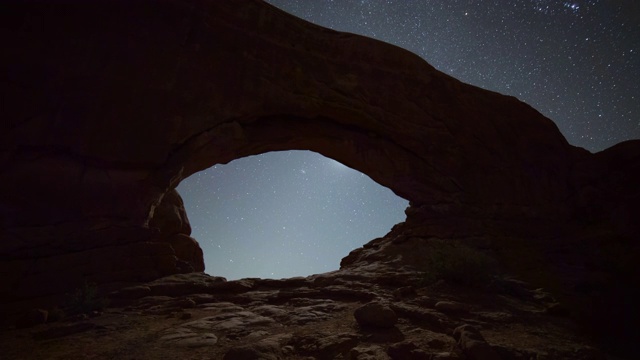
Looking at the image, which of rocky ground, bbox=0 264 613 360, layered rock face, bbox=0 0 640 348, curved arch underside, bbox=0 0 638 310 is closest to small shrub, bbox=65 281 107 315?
rocky ground, bbox=0 264 613 360

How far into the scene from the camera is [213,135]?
36.3 feet

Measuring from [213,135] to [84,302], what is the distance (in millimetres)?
5925

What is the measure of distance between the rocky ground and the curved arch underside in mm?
2021

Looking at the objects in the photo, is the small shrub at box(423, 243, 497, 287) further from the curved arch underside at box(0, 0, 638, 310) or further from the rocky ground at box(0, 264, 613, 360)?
the curved arch underside at box(0, 0, 638, 310)

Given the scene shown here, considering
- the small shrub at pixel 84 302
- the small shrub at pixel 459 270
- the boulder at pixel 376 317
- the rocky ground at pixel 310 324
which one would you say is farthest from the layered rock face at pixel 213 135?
the boulder at pixel 376 317

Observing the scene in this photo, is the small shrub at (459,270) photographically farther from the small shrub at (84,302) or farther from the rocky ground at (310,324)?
the small shrub at (84,302)

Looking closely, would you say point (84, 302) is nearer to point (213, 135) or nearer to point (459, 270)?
point (213, 135)

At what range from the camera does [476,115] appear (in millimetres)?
15844

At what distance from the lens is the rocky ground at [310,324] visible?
4641mm

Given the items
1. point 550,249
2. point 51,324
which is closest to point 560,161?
point 550,249

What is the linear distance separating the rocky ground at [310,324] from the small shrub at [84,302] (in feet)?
0.72

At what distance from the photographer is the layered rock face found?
336 inches

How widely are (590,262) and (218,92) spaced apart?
13192mm

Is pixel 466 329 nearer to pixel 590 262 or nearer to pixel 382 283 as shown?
pixel 382 283
